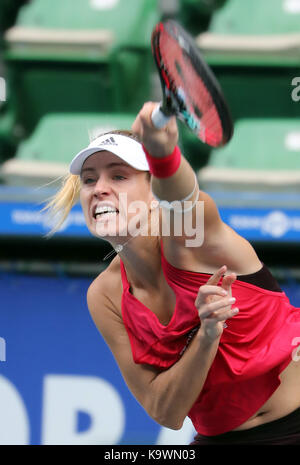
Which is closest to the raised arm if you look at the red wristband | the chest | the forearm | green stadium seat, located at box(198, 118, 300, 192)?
the forearm

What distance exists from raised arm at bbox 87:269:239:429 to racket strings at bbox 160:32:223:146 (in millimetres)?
276

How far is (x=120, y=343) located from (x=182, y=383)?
228 mm

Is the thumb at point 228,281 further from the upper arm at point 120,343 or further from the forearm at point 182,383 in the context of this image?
the upper arm at point 120,343

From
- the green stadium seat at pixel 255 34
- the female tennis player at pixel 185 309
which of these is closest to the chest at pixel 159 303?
the female tennis player at pixel 185 309

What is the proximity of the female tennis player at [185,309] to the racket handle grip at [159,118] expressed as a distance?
0.07 meters

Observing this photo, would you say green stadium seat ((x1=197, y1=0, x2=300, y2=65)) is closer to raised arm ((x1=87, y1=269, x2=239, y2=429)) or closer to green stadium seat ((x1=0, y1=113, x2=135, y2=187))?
green stadium seat ((x1=0, y1=113, x2=135, y2=187))

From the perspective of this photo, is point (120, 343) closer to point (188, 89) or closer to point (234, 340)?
point (234, 340)

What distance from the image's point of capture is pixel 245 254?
5.93ft

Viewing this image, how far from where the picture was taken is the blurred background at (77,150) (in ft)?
10.7

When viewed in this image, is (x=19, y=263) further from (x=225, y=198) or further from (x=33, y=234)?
(x=225, y=198)

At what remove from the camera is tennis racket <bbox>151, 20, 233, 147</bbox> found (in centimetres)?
151

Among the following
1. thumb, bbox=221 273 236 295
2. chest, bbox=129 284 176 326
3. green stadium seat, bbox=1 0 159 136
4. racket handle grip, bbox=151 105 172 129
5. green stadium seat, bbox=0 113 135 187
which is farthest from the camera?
green stadium seat, bbox=1 0 159 136
